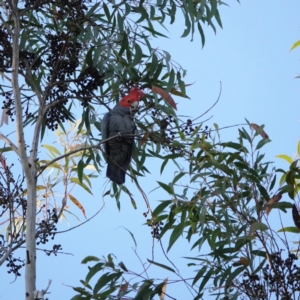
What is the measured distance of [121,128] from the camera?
3109 mm

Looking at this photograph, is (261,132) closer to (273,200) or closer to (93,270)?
(273,200)

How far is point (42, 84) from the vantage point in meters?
3.13

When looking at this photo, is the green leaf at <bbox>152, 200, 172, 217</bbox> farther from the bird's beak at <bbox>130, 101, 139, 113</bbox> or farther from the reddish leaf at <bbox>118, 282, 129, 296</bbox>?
the bird's beak at <bbox>130, 101, 139, 113</bbox>

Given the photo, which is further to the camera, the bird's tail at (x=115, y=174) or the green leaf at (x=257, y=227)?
the bird's tail at (x=115, y=174)

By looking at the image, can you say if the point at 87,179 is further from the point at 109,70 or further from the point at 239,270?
the point at 239,270

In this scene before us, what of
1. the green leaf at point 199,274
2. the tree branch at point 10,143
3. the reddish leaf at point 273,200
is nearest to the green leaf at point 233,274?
the green leaf at point 199,274

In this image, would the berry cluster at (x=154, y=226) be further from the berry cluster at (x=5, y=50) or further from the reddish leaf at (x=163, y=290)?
the berry cluster at (x=5, y=50)

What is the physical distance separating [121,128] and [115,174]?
0.22 metres

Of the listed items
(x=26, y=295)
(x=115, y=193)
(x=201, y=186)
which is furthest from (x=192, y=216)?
(x=26, y=295)

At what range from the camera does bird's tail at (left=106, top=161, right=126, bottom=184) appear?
3053 mm

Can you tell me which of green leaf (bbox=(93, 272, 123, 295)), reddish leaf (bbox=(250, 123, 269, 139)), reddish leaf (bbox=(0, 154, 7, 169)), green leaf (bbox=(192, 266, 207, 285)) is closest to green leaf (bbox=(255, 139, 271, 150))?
reddish leaf (bbox=(250, 123, 269, 139))

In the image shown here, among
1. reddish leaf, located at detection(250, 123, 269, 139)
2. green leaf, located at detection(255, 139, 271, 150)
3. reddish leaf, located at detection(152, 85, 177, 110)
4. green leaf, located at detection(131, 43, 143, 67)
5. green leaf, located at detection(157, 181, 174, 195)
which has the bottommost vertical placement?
green leaf, located at detection(157, 181, 174, 195)

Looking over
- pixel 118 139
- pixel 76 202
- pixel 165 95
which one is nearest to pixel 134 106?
pixel 118 139

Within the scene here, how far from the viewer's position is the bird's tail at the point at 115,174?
3.05 metres
